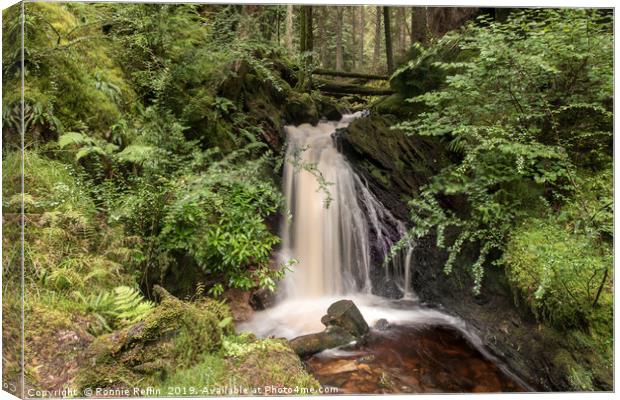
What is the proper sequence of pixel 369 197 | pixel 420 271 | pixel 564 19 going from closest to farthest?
pixel 564 19, pixel 420 271, pixel 369 197

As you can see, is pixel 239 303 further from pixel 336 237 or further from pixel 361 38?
pixel 361 38

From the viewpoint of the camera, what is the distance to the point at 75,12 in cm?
338

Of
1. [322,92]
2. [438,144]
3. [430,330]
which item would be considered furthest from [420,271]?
[322,92]

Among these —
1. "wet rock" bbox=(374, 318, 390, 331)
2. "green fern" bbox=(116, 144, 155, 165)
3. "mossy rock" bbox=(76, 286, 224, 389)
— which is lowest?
"wet rock" bbox=(374, 318, 390, 331)

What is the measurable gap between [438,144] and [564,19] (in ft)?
6.00

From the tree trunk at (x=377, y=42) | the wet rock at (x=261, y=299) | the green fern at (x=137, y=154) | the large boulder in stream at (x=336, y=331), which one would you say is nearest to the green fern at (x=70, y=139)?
the green fern at (x=137, y=154)

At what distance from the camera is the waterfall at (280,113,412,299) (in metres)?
4.17

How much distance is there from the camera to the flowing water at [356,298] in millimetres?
2865

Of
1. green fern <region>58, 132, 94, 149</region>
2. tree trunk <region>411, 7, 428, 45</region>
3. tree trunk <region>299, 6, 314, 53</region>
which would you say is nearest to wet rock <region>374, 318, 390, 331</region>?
tree trunk <region>411, 7, 428, 45</region>

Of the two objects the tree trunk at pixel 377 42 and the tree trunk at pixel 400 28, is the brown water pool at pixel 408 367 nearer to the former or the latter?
the tree trunk at pixel 377 42

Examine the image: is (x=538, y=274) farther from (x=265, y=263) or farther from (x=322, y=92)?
(x=322, y=92)

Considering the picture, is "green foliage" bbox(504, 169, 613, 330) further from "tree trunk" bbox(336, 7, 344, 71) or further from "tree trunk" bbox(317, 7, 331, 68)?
"tree trunk" bbox(317, 7, 331, 68)

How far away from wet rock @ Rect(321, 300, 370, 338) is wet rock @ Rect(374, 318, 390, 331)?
14cm

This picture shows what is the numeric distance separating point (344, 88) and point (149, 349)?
484cm
